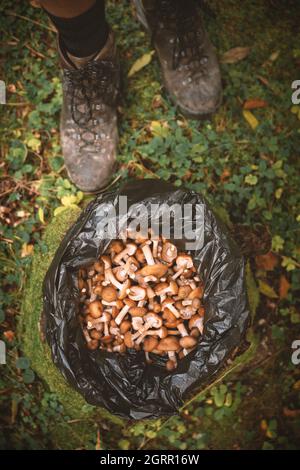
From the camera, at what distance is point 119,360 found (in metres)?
2.08

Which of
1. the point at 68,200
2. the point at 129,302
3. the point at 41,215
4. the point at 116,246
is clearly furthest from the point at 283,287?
the point at 41,215

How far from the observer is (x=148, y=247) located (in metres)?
2.16

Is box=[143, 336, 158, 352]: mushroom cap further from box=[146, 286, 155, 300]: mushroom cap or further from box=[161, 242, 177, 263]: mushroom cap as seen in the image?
box=[161, 242, 177, 263]: mushroom cap

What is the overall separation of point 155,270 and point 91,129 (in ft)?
2.87

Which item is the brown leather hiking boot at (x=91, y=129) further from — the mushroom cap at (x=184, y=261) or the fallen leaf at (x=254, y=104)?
the fallen leaf at (x=254, y=104)

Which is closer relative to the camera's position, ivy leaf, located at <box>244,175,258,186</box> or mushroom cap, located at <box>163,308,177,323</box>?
mushroom cap, located at <box>163,308,177,323</box>

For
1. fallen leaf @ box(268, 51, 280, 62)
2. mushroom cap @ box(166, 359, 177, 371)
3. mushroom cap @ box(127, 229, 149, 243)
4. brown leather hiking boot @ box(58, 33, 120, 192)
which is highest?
fallen leaf @ box(268, 51, 280, 62)

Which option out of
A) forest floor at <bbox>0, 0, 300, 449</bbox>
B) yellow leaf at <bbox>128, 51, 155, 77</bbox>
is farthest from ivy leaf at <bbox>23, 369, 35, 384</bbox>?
yellow leaf at <bbox>128, 51, 155, 77</bbox>

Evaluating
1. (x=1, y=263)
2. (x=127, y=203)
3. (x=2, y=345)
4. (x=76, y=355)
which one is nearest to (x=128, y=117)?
(x=127, y=203)

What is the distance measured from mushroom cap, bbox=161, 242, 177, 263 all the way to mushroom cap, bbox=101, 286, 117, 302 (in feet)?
1.06

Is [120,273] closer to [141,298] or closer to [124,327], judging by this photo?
[141,298]

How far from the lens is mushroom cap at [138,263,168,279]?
2.10 metres

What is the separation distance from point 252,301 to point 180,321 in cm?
43

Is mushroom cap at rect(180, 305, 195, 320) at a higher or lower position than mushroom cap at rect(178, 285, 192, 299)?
lower
